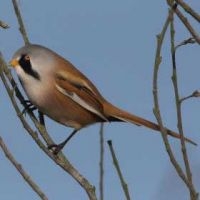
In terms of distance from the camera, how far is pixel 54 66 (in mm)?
3768

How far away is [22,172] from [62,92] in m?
1.63

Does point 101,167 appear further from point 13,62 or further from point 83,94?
point 83,94

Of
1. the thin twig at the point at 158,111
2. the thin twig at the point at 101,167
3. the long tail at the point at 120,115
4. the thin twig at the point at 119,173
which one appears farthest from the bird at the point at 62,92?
the thin twig at the point at 158,111

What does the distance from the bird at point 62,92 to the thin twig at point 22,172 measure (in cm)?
103

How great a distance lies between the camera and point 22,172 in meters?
2.37

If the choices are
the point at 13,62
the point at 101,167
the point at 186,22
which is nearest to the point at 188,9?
the point at 186,22

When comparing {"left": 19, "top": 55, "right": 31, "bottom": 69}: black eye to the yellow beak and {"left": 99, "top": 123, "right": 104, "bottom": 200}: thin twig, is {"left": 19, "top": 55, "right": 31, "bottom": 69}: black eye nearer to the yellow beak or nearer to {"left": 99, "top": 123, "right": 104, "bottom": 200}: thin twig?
the yellow beak

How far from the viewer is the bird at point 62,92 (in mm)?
3551

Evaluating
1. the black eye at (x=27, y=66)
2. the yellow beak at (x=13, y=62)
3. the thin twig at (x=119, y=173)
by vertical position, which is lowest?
the thin twig at (x=119, y=173)

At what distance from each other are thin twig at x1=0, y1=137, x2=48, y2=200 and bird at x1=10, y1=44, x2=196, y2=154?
1.03 m

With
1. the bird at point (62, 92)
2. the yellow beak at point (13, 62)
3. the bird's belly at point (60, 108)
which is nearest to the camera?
the yellow beak at point (13, 62)

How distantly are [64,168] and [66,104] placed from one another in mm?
1380

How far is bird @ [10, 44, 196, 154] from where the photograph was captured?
11.6ft

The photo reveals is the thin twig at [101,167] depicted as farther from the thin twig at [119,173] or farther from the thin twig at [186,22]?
the thin twig at [186,22]
